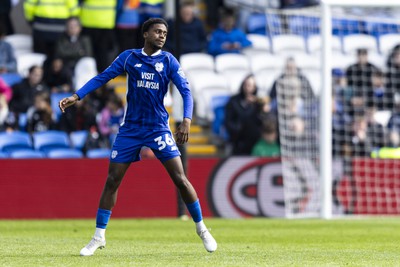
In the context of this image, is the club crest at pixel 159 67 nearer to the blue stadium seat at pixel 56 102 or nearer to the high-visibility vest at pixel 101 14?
the blue stadium seat at pixel 56 102

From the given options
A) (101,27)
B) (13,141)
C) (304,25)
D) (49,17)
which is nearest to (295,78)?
(304,25)

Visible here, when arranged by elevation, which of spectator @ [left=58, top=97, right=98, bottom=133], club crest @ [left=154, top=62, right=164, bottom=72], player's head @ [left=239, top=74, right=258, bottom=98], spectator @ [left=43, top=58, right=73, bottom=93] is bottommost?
spectator @ [left=58, top=97, right=98, bottom=133]

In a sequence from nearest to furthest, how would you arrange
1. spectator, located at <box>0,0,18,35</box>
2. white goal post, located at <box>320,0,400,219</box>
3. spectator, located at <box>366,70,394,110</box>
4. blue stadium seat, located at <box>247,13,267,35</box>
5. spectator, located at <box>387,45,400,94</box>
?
white goal post, located at <box>320,0,400,219</box>
spectator, located at <box>366,70,394,110</box>
spectator, located at <box>387,45,400,94</box>
spectator, located at <box>0,0,18,35</box>
blue stadium seat, located at <box>247,13,267,35</box>

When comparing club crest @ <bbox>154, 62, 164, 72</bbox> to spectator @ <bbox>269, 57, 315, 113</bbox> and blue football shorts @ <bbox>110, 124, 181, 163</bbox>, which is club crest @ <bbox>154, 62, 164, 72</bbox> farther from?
spectator @ <bbox>269, 57, 315, 113</bbox>

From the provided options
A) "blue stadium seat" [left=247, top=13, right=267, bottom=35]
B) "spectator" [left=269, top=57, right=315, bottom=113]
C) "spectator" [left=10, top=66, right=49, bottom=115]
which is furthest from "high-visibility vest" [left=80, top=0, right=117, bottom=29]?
"blue stadium seat" [left=247, top=13, right=267, bottom=35]

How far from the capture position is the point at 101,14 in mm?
22422

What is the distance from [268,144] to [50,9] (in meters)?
5.28

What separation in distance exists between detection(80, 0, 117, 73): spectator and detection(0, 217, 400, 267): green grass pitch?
5054 mm

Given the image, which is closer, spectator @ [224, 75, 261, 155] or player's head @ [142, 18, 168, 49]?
player's head @ [142, 18, 168, 49]

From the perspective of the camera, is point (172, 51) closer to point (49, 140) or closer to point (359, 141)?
point (49, 140)

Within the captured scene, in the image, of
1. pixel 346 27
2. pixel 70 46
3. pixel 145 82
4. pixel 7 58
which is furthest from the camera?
pixel 346 27

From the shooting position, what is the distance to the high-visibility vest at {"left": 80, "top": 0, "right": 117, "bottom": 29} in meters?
22.4

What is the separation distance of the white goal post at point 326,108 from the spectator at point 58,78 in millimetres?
5079

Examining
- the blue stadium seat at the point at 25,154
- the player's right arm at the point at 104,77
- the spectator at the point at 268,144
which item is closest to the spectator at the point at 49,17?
the blue stadium seat at the point at 25,154
